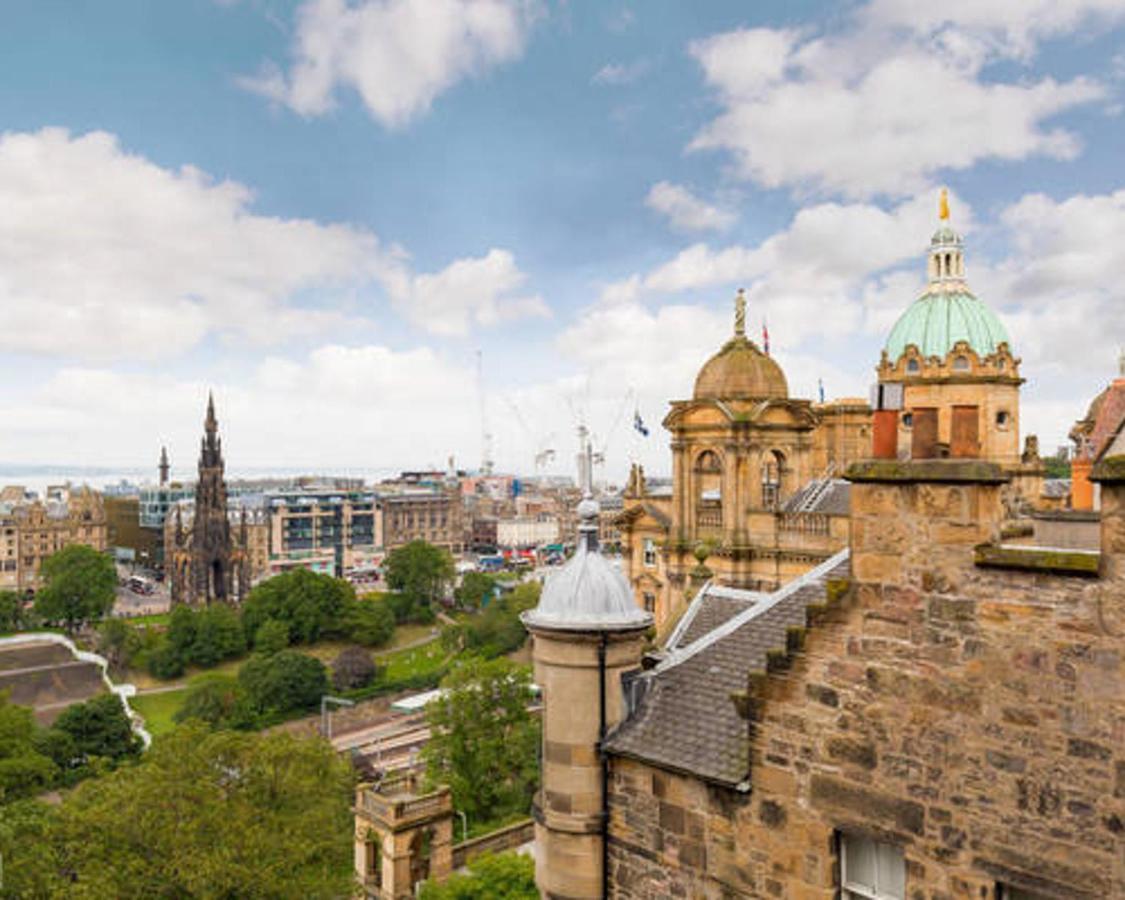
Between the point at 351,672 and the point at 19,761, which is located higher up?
the point at 19,761

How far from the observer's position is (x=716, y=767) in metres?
6.90

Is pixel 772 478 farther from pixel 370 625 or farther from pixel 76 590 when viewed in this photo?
pixel 76 590

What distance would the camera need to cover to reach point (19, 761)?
3938cm

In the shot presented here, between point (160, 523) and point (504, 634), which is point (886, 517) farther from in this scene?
point (160, 523)

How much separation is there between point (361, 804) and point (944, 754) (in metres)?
22.9

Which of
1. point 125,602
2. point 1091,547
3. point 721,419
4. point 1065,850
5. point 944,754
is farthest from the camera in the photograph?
point 125,602

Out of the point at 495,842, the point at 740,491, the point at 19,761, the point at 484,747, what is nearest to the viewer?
the point at 495,842

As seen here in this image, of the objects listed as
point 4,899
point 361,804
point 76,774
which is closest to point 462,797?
point 361,804

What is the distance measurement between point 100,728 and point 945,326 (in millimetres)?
49761

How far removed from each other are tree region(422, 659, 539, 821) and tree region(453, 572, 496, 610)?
6285cm

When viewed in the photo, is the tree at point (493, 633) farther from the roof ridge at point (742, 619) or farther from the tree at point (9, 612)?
the roof ridge at point (742, 619)

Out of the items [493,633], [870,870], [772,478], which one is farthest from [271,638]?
[870,870]

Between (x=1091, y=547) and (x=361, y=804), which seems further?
(x=361, y=804)

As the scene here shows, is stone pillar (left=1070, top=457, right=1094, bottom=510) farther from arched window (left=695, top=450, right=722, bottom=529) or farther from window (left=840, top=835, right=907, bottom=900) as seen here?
arched window (left=695, top=450, right=722, bottom=529)
